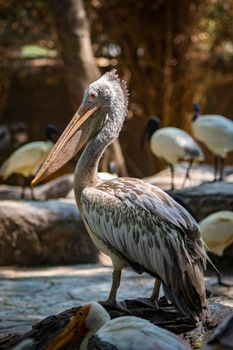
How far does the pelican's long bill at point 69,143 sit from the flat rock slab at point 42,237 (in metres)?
3.04

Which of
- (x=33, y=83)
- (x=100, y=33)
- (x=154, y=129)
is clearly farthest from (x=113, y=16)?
(x=154, y=129)

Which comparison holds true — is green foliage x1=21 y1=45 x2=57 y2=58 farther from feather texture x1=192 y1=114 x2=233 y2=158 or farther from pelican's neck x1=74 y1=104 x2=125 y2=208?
pelican's neck x1=74 y1=104 x2=125 y2=208

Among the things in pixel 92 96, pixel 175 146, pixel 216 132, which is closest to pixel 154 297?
pixel 92 96

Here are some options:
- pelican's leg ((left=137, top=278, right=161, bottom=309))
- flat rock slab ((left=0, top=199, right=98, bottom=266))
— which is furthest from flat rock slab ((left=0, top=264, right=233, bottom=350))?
flat rock slab ((left=0, top=199, right=98, bottom=266))

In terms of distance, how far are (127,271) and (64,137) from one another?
2.90 m

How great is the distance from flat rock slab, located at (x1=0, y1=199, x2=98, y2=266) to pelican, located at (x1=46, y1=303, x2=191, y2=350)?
14.4 ft

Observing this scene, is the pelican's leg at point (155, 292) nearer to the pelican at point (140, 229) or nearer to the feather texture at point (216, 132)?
the pelican at point (140, 229)

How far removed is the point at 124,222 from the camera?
16.7 feet

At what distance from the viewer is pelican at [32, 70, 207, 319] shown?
190 inches

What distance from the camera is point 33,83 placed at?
16203 millimetres

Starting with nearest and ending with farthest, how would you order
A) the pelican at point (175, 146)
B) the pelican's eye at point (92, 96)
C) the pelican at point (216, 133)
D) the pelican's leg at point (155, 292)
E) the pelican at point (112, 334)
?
the pelican at point (112, 334) → the pelican's leg at point (155, 292) → the pelican's eye at point (92, 96) → the pelican at point (175, 146) → the pelican at point (216, 133)

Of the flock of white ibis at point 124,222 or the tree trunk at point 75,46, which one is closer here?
the flock of white ibis at point 124,222

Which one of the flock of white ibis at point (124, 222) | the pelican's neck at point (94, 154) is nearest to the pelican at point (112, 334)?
the flock of white ibis at point (124, 222)

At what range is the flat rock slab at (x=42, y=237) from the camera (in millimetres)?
8828
